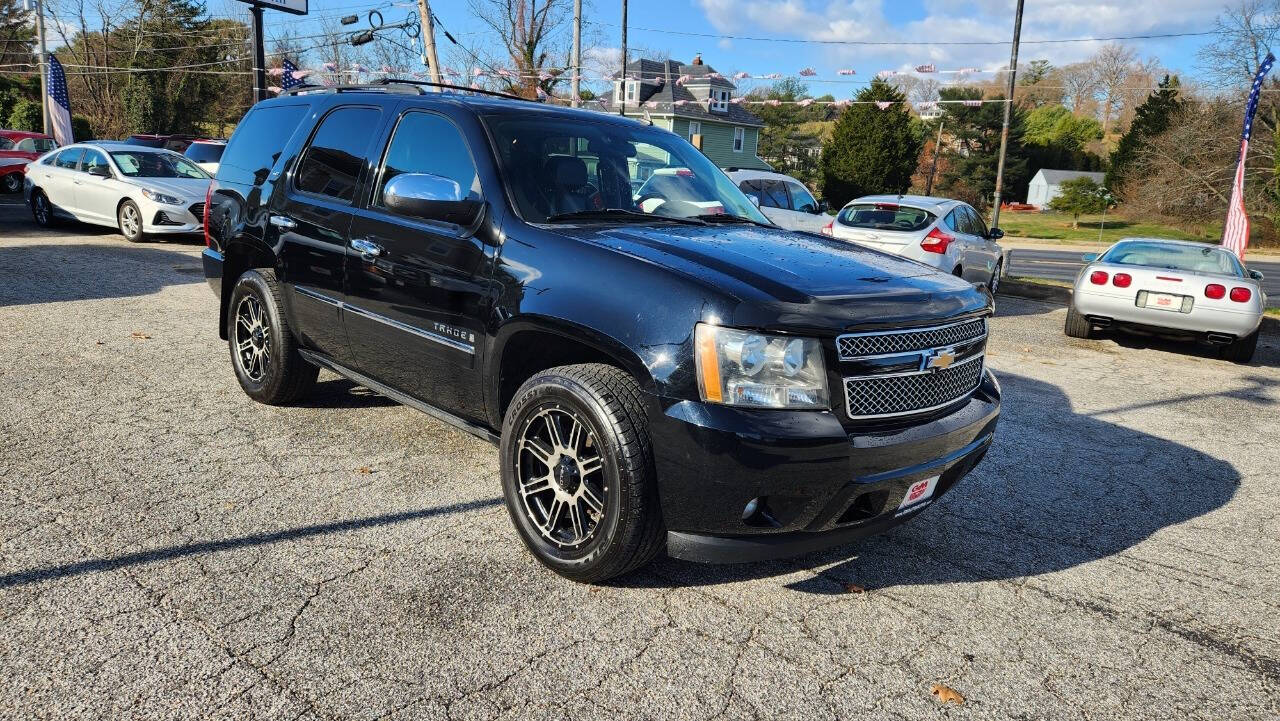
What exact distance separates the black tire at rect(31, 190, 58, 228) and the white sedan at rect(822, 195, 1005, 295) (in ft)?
43.8

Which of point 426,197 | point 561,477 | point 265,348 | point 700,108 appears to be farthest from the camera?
point 700,108

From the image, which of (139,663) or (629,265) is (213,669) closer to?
(139,663)

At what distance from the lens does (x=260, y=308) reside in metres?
5.17

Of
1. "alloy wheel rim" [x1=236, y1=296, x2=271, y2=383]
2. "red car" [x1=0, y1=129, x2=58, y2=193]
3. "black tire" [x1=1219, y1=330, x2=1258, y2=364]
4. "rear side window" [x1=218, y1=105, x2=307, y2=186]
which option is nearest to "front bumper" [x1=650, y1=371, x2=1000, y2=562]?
"alloy wheel rim" [x1=236, y1=296, x2=271, y2=383]

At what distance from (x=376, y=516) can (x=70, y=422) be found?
2.34m

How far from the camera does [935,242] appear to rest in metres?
11.2

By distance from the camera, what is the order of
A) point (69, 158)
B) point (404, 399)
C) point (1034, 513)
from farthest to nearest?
1. point (69, 158)
2. point (1034, 513)
3. point (404, 399)

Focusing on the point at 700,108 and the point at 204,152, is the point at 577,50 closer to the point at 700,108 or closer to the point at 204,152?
the point at 204,152

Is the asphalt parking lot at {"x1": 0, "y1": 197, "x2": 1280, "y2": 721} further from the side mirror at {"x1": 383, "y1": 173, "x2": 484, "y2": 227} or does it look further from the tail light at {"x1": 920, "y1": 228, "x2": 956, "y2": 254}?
the tail light at {"x1": 920, "y1": 228, "x2": 956, "y2": 254}

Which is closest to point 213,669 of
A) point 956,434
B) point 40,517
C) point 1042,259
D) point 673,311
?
point 40,517

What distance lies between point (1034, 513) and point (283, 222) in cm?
429

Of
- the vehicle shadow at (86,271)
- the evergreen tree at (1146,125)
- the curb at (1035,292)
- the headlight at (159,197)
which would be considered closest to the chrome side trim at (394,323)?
the vehicle shadow at (86,271)

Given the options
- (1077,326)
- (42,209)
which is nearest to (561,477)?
(1077,326)

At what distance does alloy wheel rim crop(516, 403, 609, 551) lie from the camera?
324 cm
